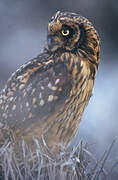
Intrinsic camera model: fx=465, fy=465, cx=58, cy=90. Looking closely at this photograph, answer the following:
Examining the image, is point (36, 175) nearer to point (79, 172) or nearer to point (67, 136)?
point (79, 172)

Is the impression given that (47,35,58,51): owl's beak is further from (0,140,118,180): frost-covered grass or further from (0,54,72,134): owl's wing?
(0,140,118,180): frost-covered grass

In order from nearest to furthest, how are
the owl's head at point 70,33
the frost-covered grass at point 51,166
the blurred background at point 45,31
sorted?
the frost-covered grass at point 51,166, the owl's head at point 70,33, the blurred background at point 45,31

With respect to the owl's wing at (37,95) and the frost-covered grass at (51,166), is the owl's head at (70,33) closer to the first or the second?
the owl's wing at (37,95)

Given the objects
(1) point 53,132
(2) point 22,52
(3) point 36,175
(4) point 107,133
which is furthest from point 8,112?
(2) point 22,52

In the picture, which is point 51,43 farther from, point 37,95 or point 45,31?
point 45,31

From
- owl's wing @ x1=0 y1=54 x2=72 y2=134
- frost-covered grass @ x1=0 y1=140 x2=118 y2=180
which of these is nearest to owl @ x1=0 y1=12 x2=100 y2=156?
owl's wing @ x1=0 y1=54 x2=72 y2=134

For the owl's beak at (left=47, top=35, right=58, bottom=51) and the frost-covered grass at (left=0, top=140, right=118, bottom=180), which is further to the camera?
the owl's beak at (left=47, top=35, right=58, bottom=51)

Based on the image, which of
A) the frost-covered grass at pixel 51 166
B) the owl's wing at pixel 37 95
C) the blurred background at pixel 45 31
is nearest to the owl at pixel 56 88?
the owl's wing at pixel 37 95
